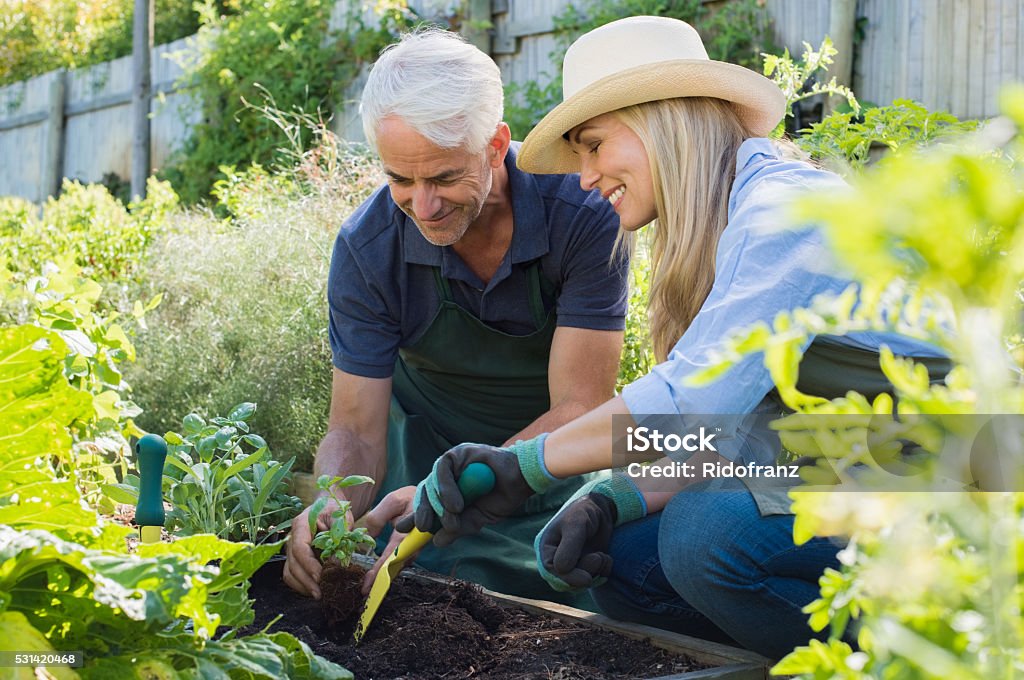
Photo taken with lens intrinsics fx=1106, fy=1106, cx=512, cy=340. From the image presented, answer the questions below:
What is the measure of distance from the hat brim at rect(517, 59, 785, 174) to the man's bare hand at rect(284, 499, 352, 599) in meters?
0.96

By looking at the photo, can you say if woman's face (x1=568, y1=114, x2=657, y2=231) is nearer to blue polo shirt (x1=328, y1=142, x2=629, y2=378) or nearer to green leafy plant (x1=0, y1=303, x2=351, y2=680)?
blue polo shirt (x1=328, y1=142, x2=629, y2=378)

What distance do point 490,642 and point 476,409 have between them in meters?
1.24

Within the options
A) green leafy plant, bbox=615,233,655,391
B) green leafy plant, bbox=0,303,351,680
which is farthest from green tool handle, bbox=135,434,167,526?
green leafy plant, bbox=615,233,655,391

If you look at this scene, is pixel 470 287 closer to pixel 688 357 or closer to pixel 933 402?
pixel 688 357

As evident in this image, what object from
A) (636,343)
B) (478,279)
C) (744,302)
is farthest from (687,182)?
(636,343)

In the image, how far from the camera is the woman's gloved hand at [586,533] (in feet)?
6.95

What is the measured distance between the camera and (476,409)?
316 cm

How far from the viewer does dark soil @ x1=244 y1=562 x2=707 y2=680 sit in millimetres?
1842

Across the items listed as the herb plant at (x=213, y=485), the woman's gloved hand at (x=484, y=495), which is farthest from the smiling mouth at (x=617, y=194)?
the herb plant at (x=213, y=485)

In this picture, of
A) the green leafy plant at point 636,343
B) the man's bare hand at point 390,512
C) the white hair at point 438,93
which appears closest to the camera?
the man's bare hand at point 390,512

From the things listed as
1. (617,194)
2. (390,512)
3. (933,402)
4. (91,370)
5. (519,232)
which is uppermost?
(933,402)

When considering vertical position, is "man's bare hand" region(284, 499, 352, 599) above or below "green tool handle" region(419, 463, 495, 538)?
below

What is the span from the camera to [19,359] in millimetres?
1409

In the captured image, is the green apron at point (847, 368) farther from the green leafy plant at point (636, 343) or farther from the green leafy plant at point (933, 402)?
the green leafy plant at point (636, 343)
